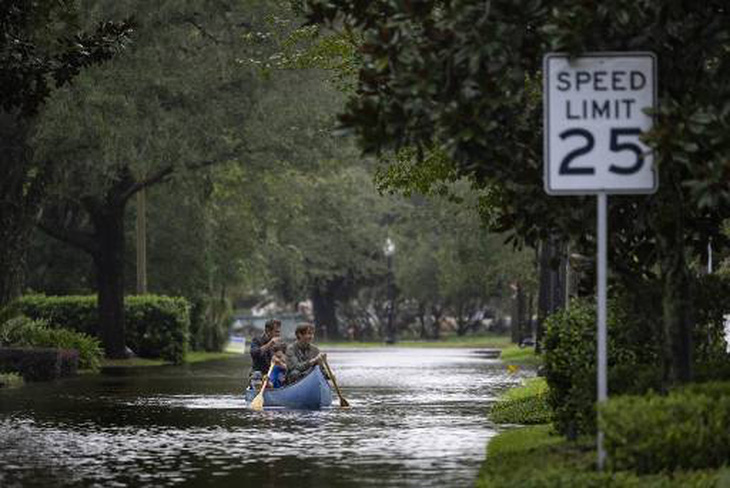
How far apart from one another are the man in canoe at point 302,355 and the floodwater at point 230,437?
2.62 feet

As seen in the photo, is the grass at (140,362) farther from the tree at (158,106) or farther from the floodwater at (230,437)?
the floodwater at (230,437)

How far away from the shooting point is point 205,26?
40.4 meters

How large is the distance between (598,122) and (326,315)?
9957 cm

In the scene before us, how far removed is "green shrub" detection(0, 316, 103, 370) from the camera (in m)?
40.8

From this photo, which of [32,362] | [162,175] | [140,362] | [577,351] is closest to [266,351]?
[32,362]

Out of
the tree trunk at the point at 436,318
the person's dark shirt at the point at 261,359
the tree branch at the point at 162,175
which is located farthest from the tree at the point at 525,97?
the tree trunk at the point at 436,318

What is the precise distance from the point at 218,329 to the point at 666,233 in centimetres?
5085

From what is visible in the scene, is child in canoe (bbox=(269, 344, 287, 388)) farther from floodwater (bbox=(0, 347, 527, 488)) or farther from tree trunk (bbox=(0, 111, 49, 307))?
tree trunk (bbox=(0, 111, 49, 307))

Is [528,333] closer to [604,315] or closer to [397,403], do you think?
[397,403]

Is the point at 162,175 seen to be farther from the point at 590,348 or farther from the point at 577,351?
the point at 590,348

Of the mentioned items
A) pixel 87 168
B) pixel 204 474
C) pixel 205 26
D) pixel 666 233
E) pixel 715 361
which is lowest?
pixel 204 474

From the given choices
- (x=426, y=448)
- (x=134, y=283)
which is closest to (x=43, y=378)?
(x=426, y=448)

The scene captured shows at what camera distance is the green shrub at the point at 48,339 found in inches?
1604

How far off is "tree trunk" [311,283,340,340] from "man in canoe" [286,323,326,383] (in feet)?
277
